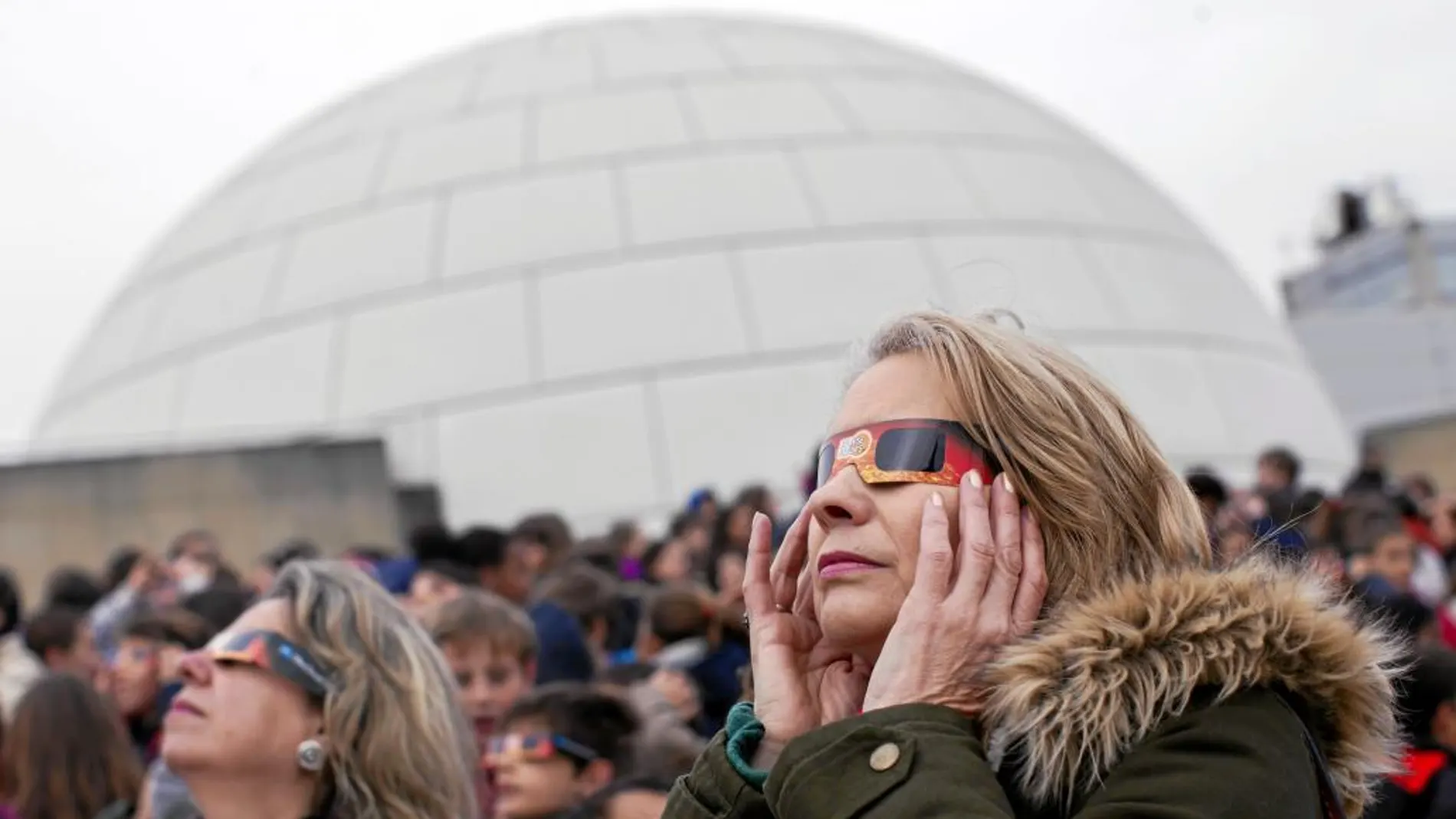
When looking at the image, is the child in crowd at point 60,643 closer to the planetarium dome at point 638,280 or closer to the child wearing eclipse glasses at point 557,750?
the child wearing eclipse glasses at point 557,750

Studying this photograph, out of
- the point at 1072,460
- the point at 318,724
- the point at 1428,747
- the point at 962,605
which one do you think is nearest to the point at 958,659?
the point at 962,605

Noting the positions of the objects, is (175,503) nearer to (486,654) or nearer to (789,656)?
(486,654)

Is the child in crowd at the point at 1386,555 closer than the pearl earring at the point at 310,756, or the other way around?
the pearl earring at the point at 310,756

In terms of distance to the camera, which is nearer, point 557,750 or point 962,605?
point 962,605

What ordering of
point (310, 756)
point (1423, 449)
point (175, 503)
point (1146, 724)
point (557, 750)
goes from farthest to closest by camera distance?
point (1423, 449)
point (175, 503)
point (557, 750)
point (310, 756)
point (1146, 724)

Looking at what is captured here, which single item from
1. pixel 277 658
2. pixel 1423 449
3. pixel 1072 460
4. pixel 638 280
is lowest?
pixel 1423 449

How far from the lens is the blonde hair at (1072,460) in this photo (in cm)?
227

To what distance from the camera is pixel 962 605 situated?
218 centimetres

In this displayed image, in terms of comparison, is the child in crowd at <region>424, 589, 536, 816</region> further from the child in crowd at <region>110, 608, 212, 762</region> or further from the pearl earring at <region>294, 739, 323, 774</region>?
the pearl earring at <region>294, 739, 323, 774</region>

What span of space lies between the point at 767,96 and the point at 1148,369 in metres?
5.04

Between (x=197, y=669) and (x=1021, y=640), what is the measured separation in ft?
7.05

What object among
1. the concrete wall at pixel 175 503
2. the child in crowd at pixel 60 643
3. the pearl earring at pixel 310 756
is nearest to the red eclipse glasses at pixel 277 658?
the pearl earring at pixel 310 756

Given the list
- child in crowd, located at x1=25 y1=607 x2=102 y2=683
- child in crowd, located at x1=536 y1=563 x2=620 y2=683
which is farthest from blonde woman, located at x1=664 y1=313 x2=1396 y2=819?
child in crowd, located at x1=25 y1=607 x2=102 y2=683

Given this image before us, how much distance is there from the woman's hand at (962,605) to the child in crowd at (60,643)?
5480 millimetres
